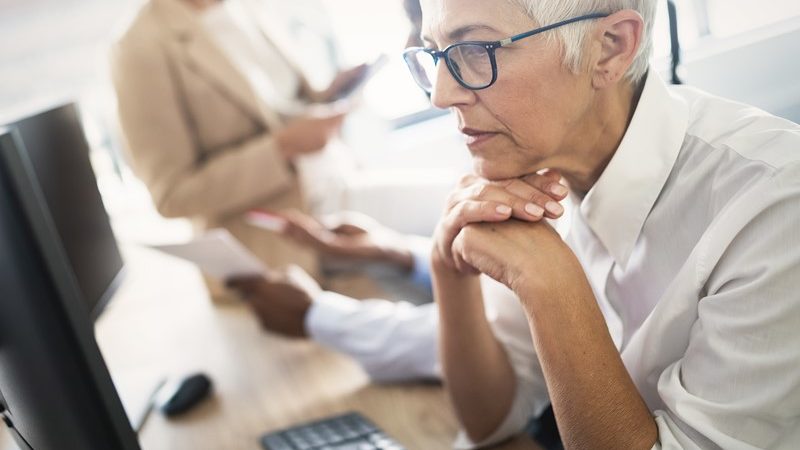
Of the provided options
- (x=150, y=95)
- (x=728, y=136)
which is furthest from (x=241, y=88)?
(x=728, y=136)

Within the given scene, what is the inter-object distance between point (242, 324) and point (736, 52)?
1.10 meters

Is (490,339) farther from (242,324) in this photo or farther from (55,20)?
(55,20)

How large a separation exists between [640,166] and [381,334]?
53cm

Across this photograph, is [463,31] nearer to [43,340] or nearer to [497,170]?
[497,170]

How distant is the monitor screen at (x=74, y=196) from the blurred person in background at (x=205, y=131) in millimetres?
361

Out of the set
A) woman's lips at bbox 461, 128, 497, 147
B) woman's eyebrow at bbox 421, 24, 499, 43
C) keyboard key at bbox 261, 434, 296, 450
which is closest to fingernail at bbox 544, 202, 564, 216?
woman's lips at bbox 461, 128, 497, 147

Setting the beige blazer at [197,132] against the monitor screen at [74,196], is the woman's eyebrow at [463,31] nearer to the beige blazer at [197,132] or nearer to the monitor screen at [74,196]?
the monitor screen at [74,196]

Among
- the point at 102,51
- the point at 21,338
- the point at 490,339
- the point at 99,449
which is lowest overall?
the point at 490,339

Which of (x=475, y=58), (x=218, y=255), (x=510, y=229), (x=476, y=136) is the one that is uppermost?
(x=475, y=58)

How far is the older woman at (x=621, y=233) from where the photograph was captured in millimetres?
697

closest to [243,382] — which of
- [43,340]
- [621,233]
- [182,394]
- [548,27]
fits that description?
[182,394]

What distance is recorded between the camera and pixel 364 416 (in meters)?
1.03

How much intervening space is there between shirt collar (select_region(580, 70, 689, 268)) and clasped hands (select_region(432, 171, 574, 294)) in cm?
7

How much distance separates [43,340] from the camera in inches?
26.3
